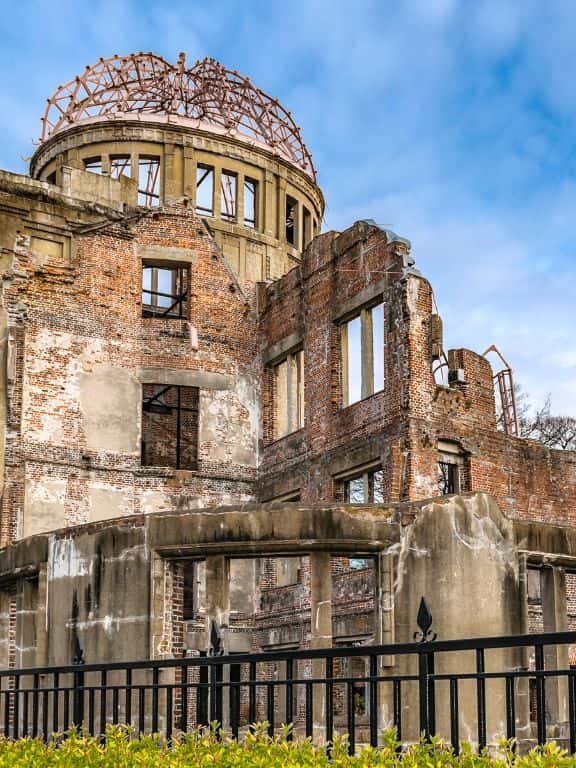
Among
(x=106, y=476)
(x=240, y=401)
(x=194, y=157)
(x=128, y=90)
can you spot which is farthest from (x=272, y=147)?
(x=106, y=476)

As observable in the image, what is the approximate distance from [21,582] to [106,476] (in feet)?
20.6

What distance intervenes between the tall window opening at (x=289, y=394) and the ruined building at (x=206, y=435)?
2.2 inches

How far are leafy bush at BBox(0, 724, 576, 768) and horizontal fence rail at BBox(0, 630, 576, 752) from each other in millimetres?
234

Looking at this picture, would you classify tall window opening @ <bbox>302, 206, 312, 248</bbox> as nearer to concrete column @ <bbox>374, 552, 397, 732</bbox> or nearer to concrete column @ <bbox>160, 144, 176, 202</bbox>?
concrete column @ <bbox>160, 144, 176, 202</bbox>

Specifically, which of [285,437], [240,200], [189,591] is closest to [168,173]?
[240,200]

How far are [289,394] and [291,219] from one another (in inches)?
435

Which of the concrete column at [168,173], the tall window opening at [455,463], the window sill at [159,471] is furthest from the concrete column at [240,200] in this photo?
the tall window opening at [455,463]

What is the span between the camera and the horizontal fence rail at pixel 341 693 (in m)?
6.02

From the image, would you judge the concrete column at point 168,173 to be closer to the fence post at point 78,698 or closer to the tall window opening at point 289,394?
→ the tall window opening at point 289,394

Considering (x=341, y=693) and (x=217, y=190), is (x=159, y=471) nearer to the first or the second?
(x=341, y=693)

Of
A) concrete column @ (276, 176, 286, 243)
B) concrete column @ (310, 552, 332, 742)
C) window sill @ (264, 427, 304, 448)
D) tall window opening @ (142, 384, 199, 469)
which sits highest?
concrete column @ (276, 176, 286, 243)

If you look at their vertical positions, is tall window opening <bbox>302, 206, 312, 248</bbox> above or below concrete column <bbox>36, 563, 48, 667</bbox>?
above

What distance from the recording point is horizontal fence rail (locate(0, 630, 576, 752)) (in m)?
6.02

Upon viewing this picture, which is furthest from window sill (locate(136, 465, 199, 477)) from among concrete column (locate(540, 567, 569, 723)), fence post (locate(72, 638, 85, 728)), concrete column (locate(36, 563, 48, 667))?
fence post (locate(72, 638, 85, 728))
